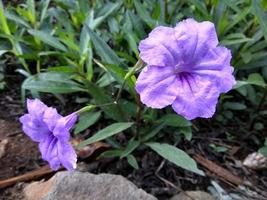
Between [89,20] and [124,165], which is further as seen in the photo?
[89,20]

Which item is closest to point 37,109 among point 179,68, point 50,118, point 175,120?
point 50,118

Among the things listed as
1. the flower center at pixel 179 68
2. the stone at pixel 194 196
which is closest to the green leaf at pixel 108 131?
the stone at pixel 194 196

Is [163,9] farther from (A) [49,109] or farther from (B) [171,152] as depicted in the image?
(A) [49,109]

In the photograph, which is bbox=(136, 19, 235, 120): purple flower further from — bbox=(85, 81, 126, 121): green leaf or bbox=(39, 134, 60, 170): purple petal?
bbox=(85, 81, 126, 121): green leaf

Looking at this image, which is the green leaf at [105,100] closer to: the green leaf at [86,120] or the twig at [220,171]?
the green leaf at [86,120]

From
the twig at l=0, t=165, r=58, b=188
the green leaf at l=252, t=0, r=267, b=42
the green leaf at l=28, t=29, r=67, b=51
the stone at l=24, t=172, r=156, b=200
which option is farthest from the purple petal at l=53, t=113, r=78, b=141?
the green leaf at l=252, t=0, r=267, b=42

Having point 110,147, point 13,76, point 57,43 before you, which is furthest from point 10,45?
point 110,147
